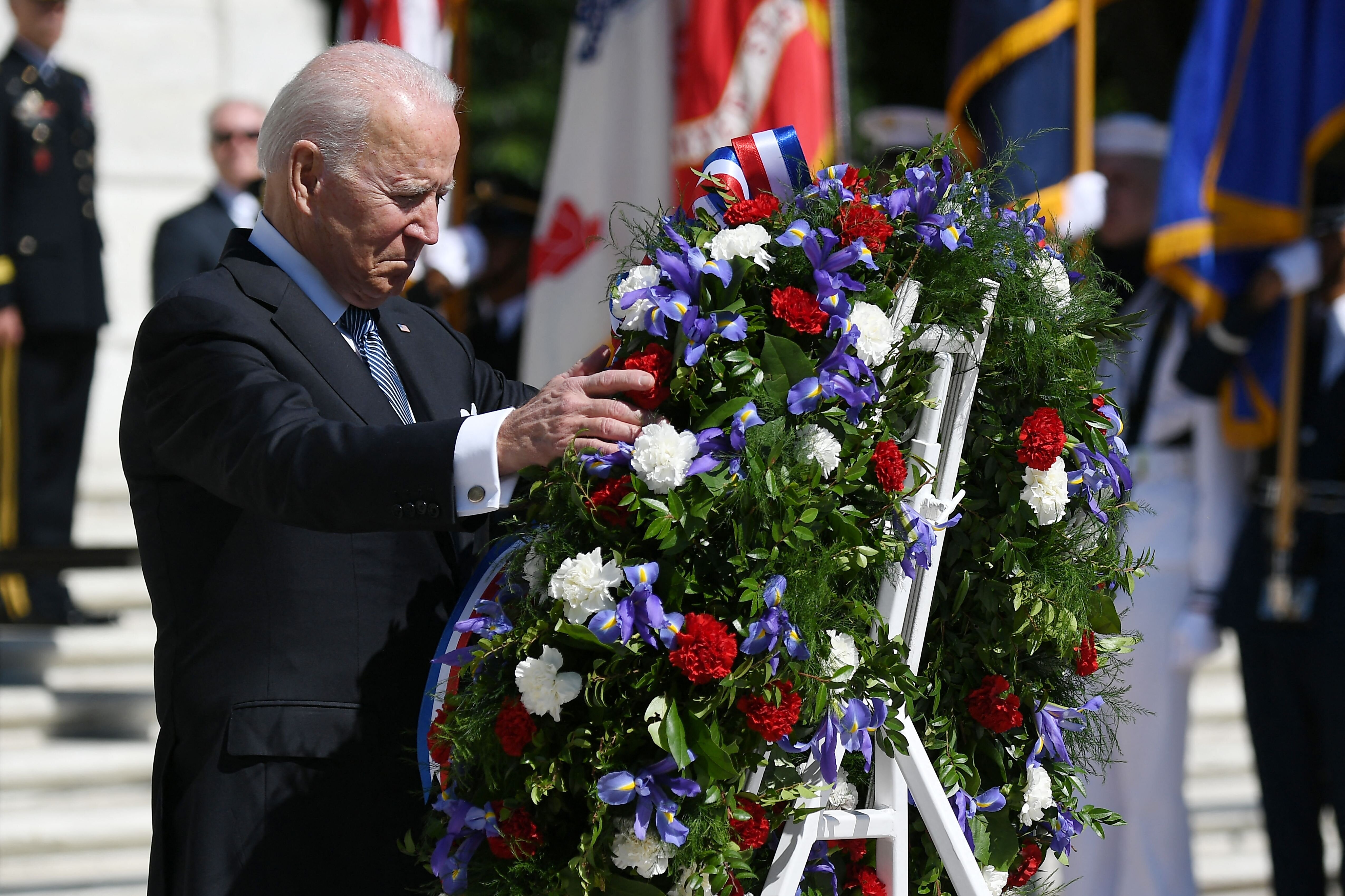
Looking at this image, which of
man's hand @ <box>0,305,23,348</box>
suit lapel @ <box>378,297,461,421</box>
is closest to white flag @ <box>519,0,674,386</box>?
man's hand @ <box>0,305,23,348</box>

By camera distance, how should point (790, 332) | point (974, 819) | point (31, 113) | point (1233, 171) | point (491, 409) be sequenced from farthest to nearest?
point (31, 113), point (1233, 171), point (491, 409), point (974, 819), point (790, 332)

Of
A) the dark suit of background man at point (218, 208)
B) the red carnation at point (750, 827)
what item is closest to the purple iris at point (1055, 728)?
the red carnation at point (750, 827)

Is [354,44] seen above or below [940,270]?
above

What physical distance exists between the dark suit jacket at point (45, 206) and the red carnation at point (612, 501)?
193 inches

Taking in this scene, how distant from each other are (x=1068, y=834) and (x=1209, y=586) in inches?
103

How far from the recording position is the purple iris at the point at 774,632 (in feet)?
4.96

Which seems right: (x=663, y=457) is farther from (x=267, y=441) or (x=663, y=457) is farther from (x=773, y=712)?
(x=267, y=441)

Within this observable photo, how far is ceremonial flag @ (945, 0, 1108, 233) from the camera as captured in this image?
15.4 ft

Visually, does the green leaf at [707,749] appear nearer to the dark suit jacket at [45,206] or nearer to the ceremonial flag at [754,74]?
the ceremonial flag at [754,74]

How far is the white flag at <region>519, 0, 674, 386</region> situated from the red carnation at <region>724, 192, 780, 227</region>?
3509 millimetres

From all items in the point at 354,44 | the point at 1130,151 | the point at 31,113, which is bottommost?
the point at 354,44

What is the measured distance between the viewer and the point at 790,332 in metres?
1.60

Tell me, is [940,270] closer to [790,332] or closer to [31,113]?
[790,332]

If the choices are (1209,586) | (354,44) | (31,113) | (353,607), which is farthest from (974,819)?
(31,113)
